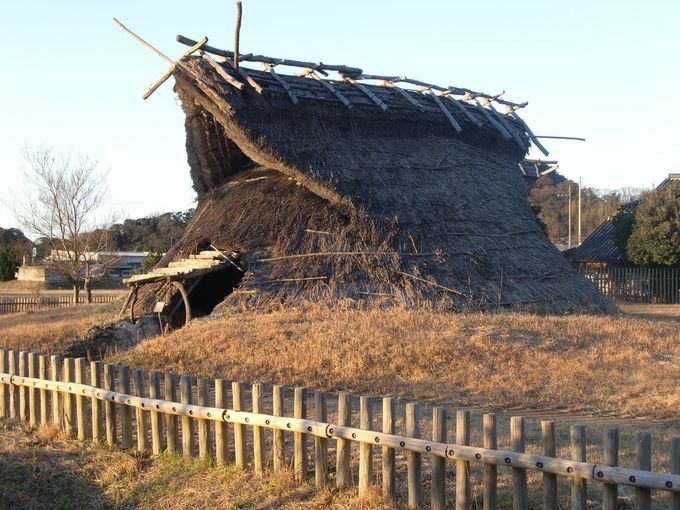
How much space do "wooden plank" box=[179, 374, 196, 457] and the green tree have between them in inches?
969

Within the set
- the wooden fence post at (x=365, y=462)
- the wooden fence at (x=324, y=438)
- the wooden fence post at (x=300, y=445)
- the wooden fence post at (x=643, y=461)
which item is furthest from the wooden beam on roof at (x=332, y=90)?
the wooden fence post at (x=643, y=461)

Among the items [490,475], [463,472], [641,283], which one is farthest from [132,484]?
[641,283]

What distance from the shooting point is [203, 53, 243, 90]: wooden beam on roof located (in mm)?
15203

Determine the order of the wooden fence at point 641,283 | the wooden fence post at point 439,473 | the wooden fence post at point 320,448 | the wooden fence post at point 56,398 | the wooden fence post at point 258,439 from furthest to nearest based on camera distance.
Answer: the wooden fence at point 641,283, the wooden fence post at point 56,398, the wooden fence post at point 258,439, the wooden fence post at point 320,448, the wooden fence post at point 439,473

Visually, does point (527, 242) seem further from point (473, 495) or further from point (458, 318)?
point (473, 495)

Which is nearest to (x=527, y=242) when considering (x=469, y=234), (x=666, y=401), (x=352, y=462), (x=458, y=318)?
(x=469, y=234)

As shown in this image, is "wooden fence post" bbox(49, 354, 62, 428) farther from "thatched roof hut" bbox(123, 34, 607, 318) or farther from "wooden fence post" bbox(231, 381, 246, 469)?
"thatched roof hut" bbox(123, 34, 607, 318)

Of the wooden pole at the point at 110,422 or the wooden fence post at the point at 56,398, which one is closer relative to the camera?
the wooden pole at the point at 110,422

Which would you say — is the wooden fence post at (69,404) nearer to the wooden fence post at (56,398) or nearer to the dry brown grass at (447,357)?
the wooden fence post at (56,398)

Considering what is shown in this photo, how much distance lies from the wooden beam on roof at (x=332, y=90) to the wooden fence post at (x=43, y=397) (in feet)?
35.8

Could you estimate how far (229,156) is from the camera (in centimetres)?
1870

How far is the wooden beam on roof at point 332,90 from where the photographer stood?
1741 centimetres

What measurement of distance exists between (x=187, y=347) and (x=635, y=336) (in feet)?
23.1

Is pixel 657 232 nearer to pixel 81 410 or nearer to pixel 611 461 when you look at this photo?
pixel 81 410
